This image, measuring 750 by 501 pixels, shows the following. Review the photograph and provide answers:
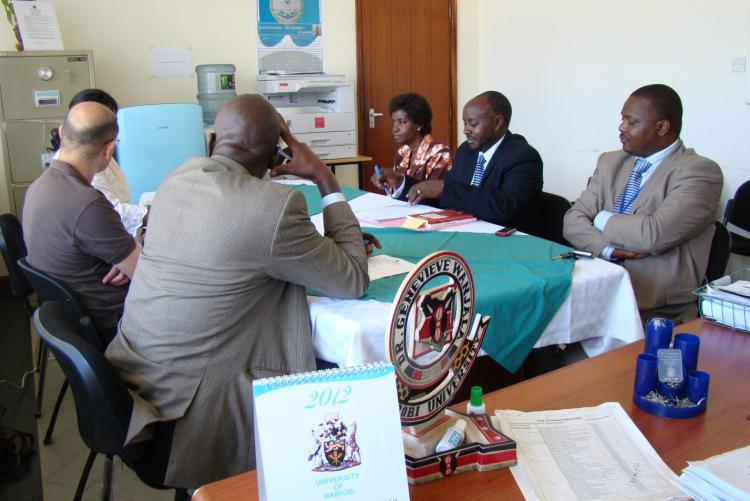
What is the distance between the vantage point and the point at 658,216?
85.0 inches

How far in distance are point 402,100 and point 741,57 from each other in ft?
6.96

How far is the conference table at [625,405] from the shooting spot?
97 centimetres

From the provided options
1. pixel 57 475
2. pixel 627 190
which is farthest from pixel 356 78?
pixel 57 475

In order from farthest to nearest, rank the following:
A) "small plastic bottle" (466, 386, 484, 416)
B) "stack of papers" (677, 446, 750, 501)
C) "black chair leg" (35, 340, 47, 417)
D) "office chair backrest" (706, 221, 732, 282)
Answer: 1. "black chair leg" (35, 340, 47, 417)
2. "office chair backrest" (706, 221, 732, 282)
3. "small plastic bottle" (466, 386, 484, 416)
4. "stack of papers" (677, 446, 750, 501)

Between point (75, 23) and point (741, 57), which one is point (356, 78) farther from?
point (741, 57)

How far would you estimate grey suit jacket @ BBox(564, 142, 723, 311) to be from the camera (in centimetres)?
216

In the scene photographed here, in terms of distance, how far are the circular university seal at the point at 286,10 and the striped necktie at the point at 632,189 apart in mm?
3625

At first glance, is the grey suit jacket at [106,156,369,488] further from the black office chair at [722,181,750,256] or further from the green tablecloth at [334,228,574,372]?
the black office chair at [722,181,750,256]

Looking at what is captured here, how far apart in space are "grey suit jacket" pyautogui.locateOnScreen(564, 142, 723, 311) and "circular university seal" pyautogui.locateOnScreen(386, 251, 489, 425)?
52.8 inches

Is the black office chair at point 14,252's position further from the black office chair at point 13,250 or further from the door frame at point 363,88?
the door frame at point 363,88

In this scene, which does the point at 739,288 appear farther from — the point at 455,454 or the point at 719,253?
the point at 455,454

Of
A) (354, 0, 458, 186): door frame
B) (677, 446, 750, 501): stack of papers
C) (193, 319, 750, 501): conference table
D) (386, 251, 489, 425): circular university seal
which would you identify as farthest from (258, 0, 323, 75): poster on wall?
(677, 446, 750, 501): stack of papers

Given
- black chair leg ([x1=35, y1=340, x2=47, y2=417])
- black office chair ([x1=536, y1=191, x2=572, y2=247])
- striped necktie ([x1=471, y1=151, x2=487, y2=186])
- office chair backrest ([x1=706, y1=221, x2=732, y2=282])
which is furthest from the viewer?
striped necktie ([x1=471, y1=151, x2=487, y2=186])

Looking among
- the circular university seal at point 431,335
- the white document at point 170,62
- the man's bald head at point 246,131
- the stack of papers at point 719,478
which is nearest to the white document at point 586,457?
the stack of papers at point 719,478
